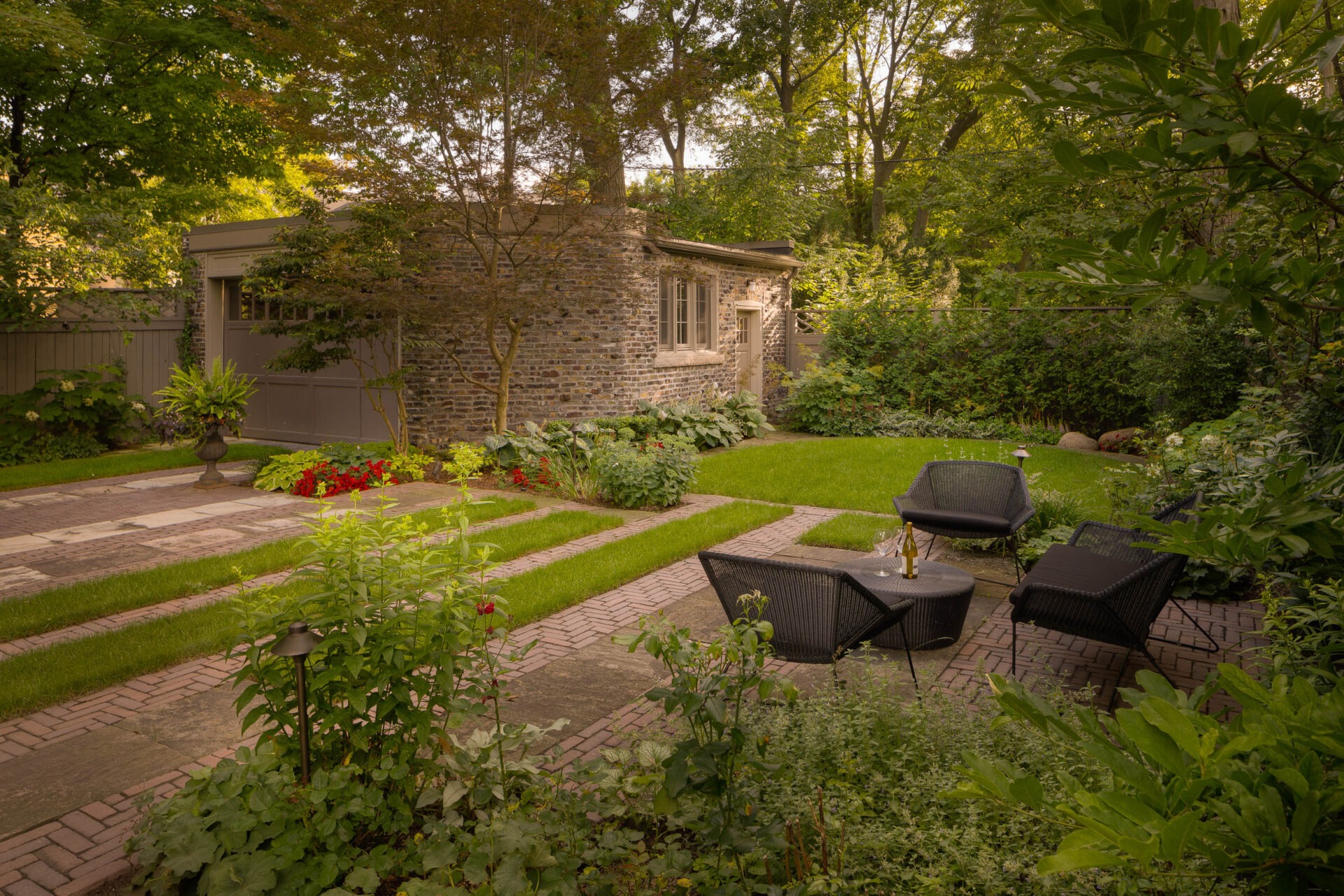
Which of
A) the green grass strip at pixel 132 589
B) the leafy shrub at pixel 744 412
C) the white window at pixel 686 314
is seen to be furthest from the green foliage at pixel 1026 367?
the green grass strip at pixel 132 589

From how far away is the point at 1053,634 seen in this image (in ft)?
17.9

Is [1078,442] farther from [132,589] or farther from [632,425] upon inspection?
[132,589]

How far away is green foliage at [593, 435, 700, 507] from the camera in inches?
371

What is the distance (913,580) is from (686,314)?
10.4m

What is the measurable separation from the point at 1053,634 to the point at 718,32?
75.1 ft

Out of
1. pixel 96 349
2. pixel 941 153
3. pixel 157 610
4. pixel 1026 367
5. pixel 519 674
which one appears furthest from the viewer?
pixel 941 153

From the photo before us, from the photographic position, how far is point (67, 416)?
12.5 metres

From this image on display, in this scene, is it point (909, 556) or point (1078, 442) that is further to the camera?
point (1078, 442)

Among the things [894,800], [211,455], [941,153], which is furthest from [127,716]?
[941,153]

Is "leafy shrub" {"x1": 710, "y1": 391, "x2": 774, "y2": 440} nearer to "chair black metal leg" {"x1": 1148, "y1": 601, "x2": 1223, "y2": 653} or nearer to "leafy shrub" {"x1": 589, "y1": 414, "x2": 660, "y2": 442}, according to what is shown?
"leafy shrub" {"x1": 589, "y1": 414, "x2": 660, "y2": 442}

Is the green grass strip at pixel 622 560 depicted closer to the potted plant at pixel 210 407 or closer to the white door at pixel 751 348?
the potted plant at pixel 210 407

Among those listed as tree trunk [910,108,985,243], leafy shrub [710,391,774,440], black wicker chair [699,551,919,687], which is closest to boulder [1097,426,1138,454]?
leafy shrub [710,391,774,440]

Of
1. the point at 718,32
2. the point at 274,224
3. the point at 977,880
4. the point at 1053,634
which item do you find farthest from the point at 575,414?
the point at 718,32

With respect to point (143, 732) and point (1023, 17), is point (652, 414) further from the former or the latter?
point (1023, 17)
